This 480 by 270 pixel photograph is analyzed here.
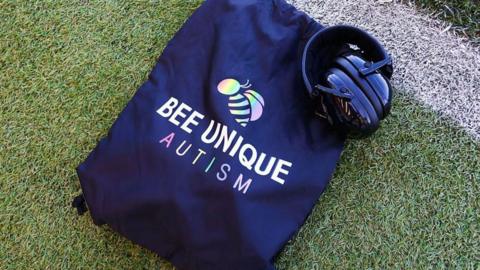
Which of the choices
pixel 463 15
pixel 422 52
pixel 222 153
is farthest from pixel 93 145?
pixel 463 15

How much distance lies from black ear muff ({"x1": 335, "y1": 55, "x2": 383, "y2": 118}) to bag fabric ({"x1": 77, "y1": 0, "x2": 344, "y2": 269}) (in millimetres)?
100

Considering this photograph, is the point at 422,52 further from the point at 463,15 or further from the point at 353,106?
the point at 353,106

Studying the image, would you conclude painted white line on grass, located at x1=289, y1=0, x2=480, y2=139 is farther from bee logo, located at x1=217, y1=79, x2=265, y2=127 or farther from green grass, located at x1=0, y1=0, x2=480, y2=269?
bee logo, located at x1=217, y1=79, x2=265, y2=127

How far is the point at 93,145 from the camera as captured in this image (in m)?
1.18

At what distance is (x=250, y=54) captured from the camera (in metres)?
1.11

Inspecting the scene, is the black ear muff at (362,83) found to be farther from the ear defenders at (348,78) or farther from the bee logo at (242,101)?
the bee logo at (242,101)

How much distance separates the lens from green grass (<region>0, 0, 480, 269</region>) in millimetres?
1086

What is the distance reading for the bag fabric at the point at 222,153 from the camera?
1.00 m

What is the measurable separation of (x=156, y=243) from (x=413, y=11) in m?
0.77

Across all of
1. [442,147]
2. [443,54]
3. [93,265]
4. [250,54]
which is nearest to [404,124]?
[442,147]

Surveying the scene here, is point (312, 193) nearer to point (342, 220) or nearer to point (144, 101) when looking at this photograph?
point (342, 220)

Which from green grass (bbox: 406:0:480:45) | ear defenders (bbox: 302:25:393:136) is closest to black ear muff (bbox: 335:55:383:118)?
ear defenders (bbox: 302:25:393:136)

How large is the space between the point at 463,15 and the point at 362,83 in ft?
1.22

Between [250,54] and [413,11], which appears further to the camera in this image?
[413,11]
